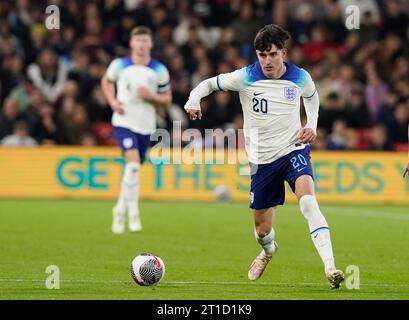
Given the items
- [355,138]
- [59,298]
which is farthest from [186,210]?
[59,298]

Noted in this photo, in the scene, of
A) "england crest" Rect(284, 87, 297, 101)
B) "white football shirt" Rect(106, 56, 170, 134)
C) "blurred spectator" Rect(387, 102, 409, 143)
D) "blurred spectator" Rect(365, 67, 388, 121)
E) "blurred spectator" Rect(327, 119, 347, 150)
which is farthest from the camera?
"blurred spectator" Rect(365, 67, 388, 121)

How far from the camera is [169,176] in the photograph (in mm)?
21750

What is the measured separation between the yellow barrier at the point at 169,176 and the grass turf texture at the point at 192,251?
82 cm

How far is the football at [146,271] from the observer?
1002 cm

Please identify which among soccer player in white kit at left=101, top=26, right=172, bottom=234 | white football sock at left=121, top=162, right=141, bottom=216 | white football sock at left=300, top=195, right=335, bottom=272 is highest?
soccer player in white kit at left=101, top=26, right=172, bottom=234

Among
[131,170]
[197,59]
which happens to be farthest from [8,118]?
[131,170]

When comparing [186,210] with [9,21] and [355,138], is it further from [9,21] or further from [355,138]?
[9,21]

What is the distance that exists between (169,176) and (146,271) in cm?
1174

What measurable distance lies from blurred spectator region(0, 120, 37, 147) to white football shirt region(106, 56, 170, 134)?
5.91 m

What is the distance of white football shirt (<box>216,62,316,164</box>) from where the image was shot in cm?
1068

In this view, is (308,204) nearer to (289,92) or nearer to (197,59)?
(289,92)
